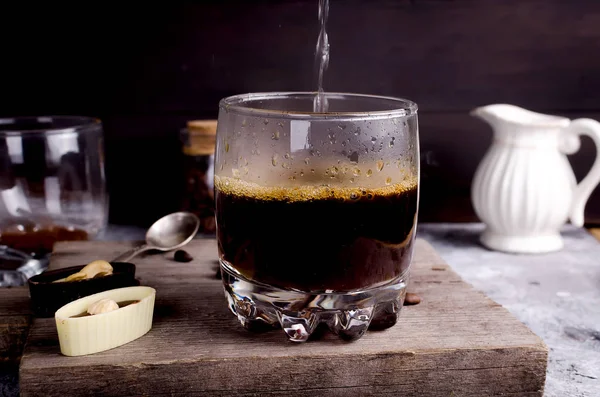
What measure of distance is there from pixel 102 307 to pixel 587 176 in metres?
0.92

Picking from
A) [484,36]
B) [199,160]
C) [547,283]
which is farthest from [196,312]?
[484,36]

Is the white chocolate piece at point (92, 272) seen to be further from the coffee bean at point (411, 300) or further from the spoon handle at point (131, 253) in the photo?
the coffee bean at point (411, 300)

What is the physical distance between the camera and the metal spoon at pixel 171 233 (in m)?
1.00

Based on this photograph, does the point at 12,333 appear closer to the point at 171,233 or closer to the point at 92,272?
the point at 92,272

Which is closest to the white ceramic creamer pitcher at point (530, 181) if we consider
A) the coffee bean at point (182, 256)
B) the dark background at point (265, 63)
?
the dark background at point (265, 63)

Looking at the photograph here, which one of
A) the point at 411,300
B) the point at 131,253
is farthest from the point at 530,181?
the point at 131,253

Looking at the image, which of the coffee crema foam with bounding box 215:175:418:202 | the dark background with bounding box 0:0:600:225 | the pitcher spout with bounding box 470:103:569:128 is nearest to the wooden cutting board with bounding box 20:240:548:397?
the coffee crema foam with bounding box 215:175:418:202

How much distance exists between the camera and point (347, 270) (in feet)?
2.21

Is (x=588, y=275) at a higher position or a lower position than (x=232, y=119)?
lower

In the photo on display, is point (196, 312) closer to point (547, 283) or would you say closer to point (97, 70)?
point (547, 283)

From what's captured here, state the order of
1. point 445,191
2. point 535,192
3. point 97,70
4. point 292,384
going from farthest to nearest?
point 445,191 → point 97,70 → point 535,192 → point 292,384

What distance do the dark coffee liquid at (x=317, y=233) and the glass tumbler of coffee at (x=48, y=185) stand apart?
0.49 metres

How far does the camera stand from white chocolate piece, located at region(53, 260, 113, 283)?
2.51 ft

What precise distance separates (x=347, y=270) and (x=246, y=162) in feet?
0.52
